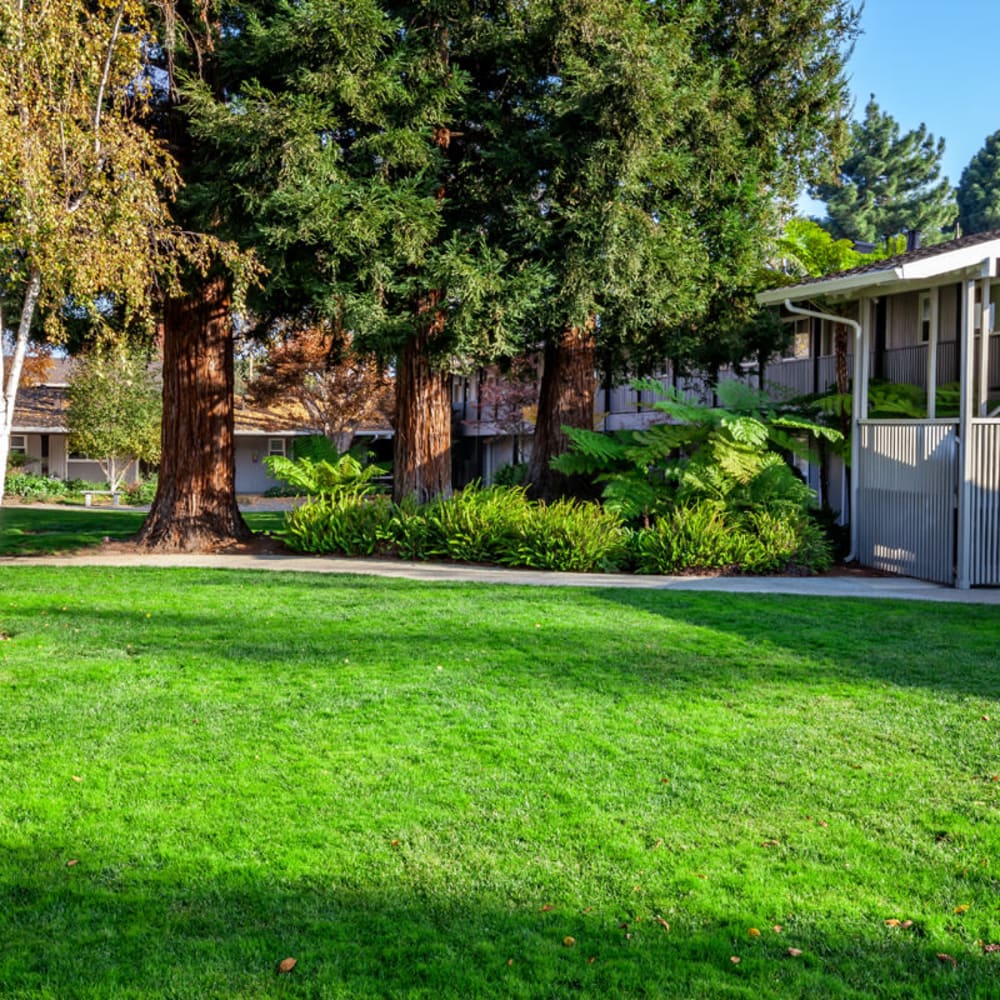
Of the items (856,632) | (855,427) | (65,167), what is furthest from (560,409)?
(65,167)

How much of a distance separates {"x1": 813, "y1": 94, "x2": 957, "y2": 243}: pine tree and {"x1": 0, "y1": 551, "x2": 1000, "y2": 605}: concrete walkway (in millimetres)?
46247

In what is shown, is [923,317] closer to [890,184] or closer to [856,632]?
[856,632]

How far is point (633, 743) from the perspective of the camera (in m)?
5.77

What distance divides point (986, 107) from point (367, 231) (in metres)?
57.1

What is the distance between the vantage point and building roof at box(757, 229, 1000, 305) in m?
12.1

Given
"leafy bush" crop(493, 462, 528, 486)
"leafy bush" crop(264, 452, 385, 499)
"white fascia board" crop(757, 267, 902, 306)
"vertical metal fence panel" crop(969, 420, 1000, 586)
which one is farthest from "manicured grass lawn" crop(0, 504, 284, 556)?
"vertical metal fence panel" crop(969, 420, 1000, 586)

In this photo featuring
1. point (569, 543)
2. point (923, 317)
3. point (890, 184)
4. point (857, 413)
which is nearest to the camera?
point (569, 543)

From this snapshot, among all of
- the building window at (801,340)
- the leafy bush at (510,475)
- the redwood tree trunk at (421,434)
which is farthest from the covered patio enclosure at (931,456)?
the leafy bush at (510,475)

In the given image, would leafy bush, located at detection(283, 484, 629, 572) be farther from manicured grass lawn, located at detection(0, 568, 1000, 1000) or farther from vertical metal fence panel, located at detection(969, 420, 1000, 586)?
manicured grass lawn, located at detection(0, 568, 1000, 1000)

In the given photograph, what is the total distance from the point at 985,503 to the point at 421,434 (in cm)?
737

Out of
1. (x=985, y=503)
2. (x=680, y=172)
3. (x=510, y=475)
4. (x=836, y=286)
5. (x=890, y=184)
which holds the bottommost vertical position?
(x=985, y=503)

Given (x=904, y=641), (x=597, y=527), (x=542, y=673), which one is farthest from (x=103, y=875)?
(x=597, y=527)

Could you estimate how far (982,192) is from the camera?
211 ft

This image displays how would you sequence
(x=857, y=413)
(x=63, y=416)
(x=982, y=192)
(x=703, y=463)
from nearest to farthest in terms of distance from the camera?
(x=703, y=463), (x=857, y=413), (x=63, y=416), (x=982, y=192)
